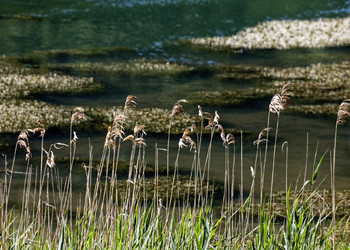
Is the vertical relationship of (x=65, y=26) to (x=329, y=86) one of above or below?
above

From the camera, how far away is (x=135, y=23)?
40.9 meters

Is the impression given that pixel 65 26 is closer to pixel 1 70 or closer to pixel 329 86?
pixel 1 70

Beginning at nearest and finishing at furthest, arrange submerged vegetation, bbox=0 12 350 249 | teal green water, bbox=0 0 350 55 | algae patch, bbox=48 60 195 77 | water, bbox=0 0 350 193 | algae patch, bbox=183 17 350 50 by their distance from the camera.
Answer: submerged vegetation, bbox=0 12 350 249 → water, bbox=0 0 350 193 → algae patch, bbox=48 60 195 77 → teal green water, bbox=0 0 350 55 → algae patch, bbox=183 17 350 50

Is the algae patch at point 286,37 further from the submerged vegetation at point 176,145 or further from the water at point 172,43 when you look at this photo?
the water at point 172,43

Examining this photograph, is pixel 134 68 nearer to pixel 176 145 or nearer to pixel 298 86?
pixel 298 86

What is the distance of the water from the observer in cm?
1816

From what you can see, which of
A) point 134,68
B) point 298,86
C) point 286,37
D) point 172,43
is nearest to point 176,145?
point 298,86

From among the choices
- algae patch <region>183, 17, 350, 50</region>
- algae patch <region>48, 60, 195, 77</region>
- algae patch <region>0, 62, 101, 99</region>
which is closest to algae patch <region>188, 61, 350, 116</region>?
algae patch <region>48, 60, 195, 77</region>

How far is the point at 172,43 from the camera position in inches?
1398

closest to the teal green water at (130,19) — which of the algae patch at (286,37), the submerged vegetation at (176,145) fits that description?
the algae patch at (286,37)

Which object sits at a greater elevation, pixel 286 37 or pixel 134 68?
pixel 286 37

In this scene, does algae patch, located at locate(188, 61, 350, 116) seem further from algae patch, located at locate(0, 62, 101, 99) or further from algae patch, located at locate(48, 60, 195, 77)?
algae patch, located at locate(0, 62, 101, 99)

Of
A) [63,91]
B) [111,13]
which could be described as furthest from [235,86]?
[111,13]

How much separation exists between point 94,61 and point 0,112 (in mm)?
10875
